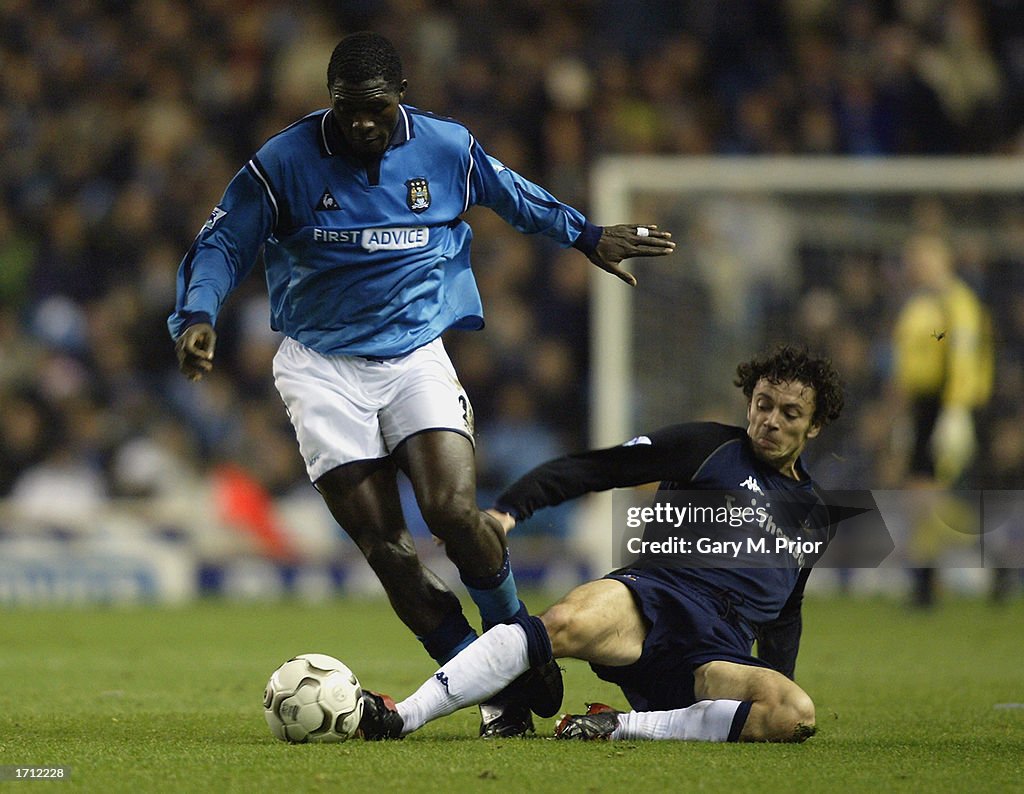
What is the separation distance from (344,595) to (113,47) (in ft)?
Result: 19.8

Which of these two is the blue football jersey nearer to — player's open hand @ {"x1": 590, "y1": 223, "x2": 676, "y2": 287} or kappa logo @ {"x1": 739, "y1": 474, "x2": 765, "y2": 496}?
player's open hand @ {"x1": 590, "y1": 223, "x2": 676, "y2": 287}

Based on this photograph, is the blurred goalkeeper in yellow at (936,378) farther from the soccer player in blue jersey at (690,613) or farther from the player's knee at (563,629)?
the player's knee at (563,629)

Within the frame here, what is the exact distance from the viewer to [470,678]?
16.0 feet

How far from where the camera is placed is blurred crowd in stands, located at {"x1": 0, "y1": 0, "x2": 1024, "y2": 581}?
13094mm

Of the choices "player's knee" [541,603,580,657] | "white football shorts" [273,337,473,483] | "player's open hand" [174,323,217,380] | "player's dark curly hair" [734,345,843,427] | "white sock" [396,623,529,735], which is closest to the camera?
"player's open hand" [174,323,217,380]

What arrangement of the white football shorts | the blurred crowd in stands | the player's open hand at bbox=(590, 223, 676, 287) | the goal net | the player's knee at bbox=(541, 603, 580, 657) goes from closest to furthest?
the player's knee at bbox=(541, 603, 580, 657), the white football shorts, the player's open hand at bbox=(590, 223, 676, 287), the goal net, the blurred crowd in stands

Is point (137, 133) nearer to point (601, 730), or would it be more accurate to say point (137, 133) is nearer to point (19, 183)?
point (19, 183)

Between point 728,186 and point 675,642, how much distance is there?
6.85m

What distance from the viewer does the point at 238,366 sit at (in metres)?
13.5

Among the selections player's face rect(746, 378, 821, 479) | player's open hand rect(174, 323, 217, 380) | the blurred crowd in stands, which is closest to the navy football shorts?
player's face rect(746, 378, 821, 479)

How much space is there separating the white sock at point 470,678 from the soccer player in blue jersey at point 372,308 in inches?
12.0

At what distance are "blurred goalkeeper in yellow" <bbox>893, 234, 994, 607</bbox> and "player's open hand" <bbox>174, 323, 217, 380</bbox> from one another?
687 cm

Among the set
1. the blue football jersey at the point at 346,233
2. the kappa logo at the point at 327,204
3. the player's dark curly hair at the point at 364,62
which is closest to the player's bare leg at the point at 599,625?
the blue football jersey at the point at 346,233

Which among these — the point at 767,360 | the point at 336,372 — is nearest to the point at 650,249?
the point at 767,360
